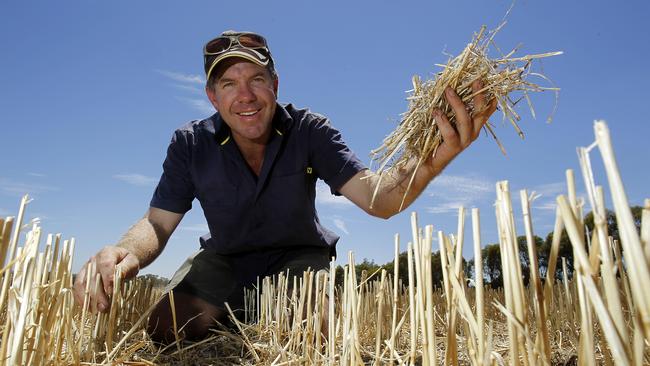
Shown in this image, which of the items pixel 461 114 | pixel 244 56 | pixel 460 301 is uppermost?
pixel 244 56

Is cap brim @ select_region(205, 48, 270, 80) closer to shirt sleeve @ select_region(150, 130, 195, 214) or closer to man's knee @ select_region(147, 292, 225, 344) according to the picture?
shirt sleeve @ select_region(150, 130, 195, 214)

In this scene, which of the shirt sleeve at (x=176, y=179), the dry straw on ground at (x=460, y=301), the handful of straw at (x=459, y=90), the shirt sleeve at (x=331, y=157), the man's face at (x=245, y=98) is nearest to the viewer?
the dry straw on ground at (x=460, y=301)

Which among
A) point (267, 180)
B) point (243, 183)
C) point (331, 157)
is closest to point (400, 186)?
point (331, 157)

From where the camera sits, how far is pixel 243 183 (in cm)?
305

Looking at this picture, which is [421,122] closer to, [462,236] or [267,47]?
[462,236]

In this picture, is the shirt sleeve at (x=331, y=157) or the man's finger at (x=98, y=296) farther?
the shirt sleeve at (x=331, y=157)

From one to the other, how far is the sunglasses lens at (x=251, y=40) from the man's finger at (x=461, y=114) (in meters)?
1.59

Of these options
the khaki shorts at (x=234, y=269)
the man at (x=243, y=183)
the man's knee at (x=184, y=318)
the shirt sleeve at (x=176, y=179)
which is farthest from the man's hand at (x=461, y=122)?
the shirt sleeve at (x=176, y=179)

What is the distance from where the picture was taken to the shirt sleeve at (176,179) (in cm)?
321

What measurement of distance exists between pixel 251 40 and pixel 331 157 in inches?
34.9

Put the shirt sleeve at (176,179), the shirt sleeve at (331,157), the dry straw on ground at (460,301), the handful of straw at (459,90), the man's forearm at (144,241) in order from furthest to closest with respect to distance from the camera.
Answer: the shirt sleeve at (176,179), the shirt sleeve at (331,157), the man's forearm at (144,241), the handful of straw at (459,90), the dry straw on ground at (460,301)

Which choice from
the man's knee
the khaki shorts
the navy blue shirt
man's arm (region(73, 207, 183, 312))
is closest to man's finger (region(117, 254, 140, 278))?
man's arm (region(73, 207, 183, 312))

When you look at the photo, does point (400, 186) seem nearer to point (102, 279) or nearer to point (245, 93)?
point (245, 93)

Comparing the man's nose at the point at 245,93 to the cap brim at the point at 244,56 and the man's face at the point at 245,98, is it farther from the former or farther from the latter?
the cap brim at the point at 244,56
